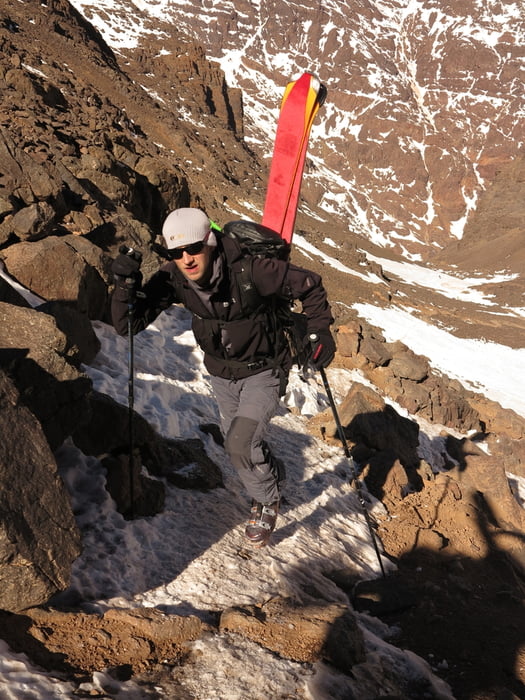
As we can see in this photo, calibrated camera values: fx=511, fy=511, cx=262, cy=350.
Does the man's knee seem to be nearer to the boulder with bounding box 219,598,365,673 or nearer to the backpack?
the backpack

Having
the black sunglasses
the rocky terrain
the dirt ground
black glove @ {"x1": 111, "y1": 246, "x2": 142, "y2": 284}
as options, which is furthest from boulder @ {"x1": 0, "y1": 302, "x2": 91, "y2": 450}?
the dirt ground

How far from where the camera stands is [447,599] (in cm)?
530

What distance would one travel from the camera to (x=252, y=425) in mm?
4359

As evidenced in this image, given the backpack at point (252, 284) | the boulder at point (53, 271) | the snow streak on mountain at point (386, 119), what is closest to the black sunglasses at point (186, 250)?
the backpack at point (252, 284)

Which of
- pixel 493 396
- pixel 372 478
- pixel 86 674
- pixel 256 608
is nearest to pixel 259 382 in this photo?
pixel 256 608

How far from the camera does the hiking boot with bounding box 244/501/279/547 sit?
15.6ft

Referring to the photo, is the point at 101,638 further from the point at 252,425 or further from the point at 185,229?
the point at 185,229

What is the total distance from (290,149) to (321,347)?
7059mm

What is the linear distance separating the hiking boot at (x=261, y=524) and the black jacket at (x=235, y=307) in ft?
4.29

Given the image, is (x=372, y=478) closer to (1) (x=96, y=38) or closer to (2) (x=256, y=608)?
(2) (x=256, y=608)

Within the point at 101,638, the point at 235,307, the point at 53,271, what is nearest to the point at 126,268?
the point at 235,307

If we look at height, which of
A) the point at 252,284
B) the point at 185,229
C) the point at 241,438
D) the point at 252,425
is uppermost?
the point at 185,229

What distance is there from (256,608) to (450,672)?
154cm

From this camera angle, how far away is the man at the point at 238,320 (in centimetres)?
395
